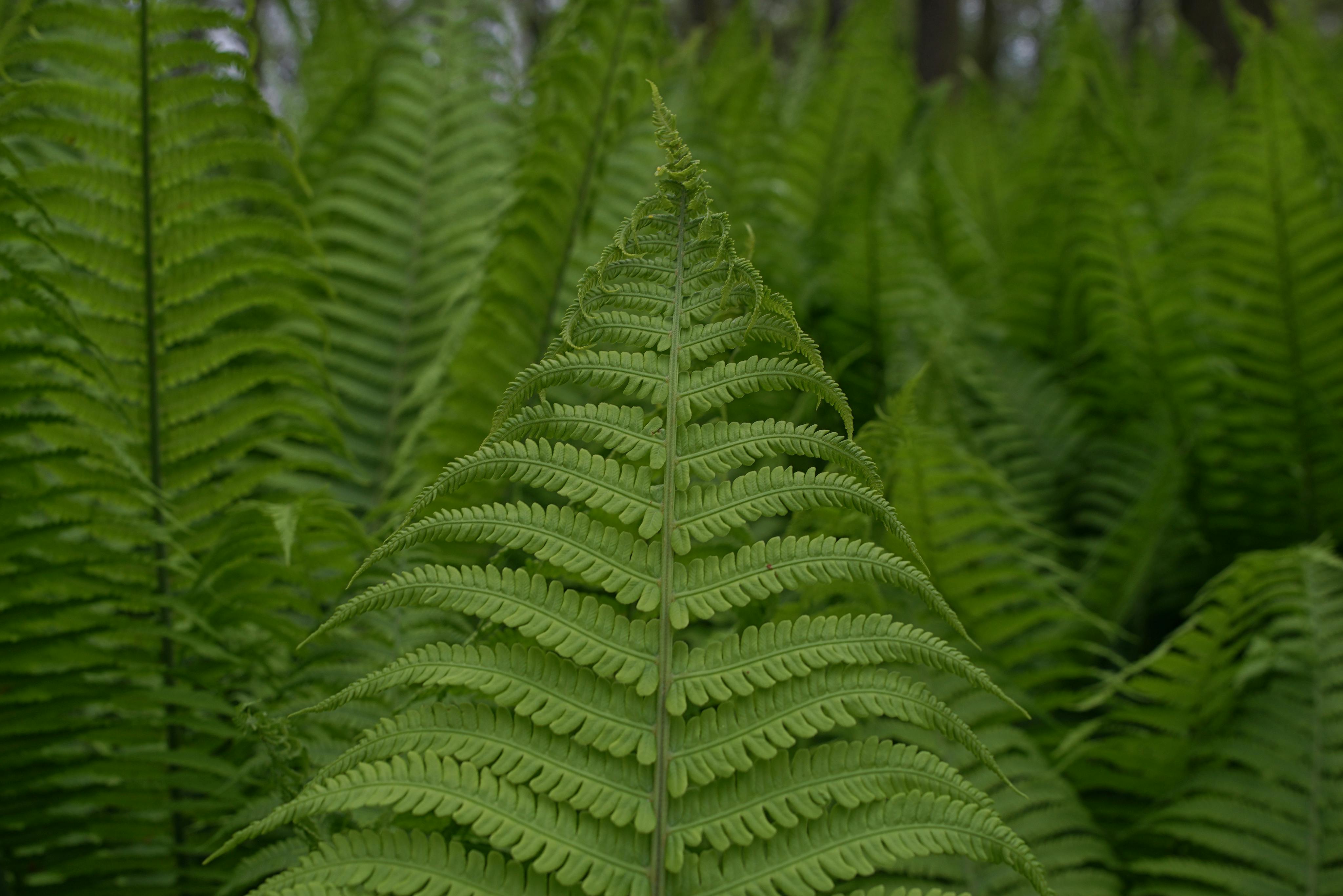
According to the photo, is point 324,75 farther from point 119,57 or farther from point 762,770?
point 762,770

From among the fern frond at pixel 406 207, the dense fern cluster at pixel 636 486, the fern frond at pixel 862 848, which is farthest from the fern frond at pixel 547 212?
the fern frond at pixel 862 848

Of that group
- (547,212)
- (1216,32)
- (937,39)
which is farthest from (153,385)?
(1216,32)

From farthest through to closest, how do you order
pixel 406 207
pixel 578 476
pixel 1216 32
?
pixel 1216 32, pixel 406 207, pixel 578 476

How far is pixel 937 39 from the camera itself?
19.0 ft

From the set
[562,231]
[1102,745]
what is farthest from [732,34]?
[1102,745]

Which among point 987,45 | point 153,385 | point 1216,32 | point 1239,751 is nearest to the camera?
point 1239,751

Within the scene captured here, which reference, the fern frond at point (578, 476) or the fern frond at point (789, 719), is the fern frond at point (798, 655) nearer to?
the fern frond at point (789, 719)

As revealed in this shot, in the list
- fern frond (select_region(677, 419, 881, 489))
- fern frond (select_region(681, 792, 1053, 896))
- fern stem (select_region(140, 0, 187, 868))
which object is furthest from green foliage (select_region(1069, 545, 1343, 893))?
fern stem (select_region(140, 0, 187, 868))

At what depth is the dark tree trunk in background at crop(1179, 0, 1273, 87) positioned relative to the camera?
16.7ft

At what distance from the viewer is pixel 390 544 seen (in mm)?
747

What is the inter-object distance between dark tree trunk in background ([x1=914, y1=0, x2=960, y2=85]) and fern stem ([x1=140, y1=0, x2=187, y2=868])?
522 cm

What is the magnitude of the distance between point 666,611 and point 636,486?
107mm

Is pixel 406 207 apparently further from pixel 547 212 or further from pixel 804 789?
pixel 804 789

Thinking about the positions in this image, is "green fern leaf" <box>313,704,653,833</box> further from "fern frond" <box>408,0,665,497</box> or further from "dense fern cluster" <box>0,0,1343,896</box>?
"fern frond" <box>408,0,665,497</box>
